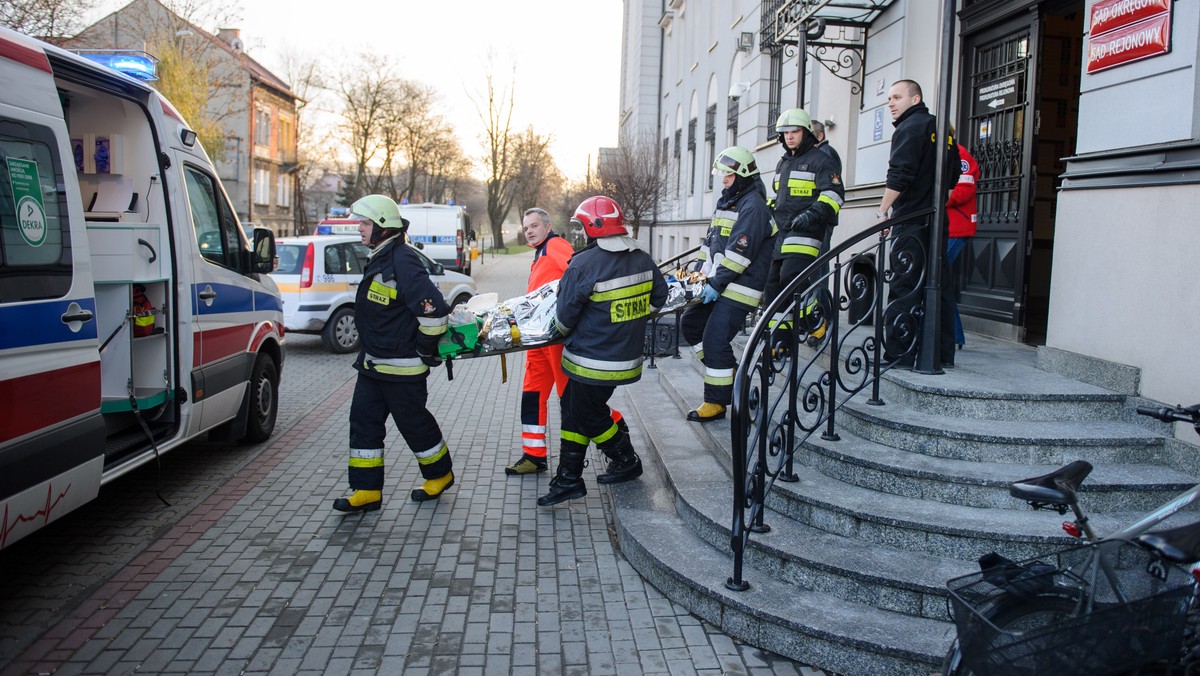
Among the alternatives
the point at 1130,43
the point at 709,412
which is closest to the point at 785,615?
the point at 709,412

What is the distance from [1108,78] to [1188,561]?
4.17 metres

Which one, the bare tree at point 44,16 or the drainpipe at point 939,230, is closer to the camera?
the drainpipe at point 939,230

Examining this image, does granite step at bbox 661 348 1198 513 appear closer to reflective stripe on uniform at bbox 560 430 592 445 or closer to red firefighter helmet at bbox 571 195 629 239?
reflective stripe on uniform at bbox 560 430 592 445

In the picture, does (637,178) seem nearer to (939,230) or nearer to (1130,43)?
(939,230)

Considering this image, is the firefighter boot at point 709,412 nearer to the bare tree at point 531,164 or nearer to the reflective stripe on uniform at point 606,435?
the reflective stripe on uniform at point 606,435

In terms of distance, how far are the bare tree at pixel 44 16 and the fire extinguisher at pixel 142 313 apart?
42.7 ft

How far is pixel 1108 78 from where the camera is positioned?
5430mm

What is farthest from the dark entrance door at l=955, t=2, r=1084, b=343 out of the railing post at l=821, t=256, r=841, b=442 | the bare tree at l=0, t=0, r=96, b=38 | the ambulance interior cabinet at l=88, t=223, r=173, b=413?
the bare tree at l=0, t=0, r=96, b=38

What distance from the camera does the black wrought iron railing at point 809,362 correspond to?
4176mm

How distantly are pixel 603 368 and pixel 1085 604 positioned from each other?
3.23 m

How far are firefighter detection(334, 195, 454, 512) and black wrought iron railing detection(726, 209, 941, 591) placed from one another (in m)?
2.16

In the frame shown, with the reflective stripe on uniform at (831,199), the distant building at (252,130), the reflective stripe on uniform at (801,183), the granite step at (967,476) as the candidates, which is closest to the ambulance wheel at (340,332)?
the reflective stripe on uniform at (801,183)

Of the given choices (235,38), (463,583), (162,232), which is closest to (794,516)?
(463,583)

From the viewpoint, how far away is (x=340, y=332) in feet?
44.7
